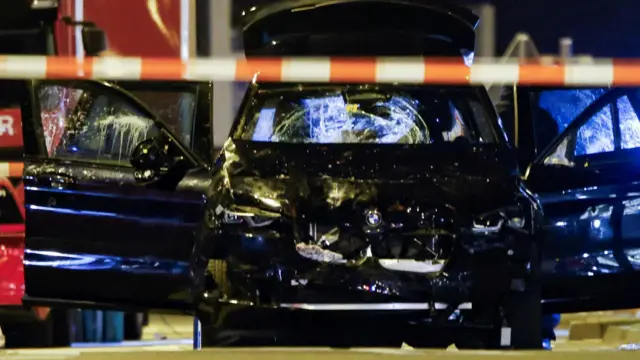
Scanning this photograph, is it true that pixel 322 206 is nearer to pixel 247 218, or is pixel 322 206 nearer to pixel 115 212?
pixel 247 218

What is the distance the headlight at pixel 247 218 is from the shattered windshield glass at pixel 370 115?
86cm

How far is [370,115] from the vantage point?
16.5 feet

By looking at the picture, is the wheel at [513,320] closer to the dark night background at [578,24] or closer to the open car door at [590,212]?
the open car door at [590,212]

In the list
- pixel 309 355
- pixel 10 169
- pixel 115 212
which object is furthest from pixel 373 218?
pixel 10 169

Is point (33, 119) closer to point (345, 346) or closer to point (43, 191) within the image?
point (43, 191)

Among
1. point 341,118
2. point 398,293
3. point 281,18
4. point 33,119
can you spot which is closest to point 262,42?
point 281,18

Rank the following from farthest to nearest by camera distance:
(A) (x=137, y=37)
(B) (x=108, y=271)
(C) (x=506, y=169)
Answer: (A) (x=137, y=37) → (B) (x=108, y=271) → (C) (x=506, y=169)

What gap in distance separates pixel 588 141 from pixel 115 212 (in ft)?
7.80

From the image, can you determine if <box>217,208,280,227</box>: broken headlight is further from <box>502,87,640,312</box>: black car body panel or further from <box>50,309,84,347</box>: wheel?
<box>50,309,84,347</box>: wheel

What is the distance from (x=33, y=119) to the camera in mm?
4938

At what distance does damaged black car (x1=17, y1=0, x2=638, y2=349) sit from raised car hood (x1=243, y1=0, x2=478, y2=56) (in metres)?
0.01

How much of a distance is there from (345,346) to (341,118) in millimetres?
1338

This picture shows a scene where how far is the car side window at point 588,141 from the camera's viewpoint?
190 inches

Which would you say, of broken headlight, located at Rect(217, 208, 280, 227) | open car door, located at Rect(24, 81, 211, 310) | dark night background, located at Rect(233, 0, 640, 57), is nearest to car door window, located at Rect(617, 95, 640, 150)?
broken headlight, located at Rect(217, 208, 280, 227)
